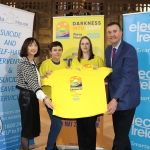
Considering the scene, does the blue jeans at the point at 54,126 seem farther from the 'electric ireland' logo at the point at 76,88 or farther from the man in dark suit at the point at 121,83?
the man in dark suit at the point at 121,83

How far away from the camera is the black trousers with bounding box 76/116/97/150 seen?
2326 millimetres

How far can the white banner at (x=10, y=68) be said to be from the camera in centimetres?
275

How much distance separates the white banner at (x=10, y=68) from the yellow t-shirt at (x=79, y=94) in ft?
2.83

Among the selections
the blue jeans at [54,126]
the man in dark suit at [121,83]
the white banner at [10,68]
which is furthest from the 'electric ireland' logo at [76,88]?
the white banner at [10,68]

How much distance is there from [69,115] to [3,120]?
3.79 ft

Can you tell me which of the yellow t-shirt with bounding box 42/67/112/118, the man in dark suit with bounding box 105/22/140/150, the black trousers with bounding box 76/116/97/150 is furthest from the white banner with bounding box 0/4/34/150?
the man in dark suit with bounding box 105/22/140/150

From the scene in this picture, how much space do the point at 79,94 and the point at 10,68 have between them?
45.7 inches

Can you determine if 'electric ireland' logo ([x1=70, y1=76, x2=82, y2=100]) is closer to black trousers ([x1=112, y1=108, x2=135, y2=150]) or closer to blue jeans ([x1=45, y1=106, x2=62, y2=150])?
black trousers ([x1=112, y1=108, x2=135, y2=150])

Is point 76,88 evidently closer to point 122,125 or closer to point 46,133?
point 122,125

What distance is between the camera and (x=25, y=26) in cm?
300

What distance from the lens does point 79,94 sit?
6.96 feet

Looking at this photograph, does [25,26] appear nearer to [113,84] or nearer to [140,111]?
[113,84]

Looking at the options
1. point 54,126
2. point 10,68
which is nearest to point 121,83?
point 54,126

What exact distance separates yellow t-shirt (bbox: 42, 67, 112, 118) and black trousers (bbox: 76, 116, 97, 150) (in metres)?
0.27
